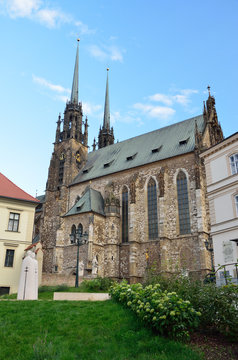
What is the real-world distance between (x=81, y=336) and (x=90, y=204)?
79.8 feet

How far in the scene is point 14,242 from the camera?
24.7 m

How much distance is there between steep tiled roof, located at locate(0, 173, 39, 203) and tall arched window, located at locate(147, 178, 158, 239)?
11.3m

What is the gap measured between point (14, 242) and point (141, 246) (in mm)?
11927

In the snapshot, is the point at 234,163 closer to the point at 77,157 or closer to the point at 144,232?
the point at 144,232

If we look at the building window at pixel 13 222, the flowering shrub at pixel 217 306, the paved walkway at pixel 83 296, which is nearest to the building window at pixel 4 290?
the building window at pixel 13 222

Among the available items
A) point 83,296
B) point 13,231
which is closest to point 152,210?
point 13,231

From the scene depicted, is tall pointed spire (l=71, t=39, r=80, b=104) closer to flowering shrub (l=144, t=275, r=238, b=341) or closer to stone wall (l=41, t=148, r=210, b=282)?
stone wall (l=41, t=148, r=210, b=282)

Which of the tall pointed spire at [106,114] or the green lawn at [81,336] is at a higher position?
the tall pointed spire at [106,114]

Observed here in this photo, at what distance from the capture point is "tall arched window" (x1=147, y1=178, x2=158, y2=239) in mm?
30938

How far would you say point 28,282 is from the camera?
14.7m

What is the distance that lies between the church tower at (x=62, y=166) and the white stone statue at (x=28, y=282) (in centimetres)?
1835

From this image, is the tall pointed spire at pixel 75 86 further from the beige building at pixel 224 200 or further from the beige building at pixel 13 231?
the beige building at pixel 224 200

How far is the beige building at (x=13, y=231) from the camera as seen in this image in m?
24.1

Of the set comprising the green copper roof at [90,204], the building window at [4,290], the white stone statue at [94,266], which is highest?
the green copper roof at [90,204]
